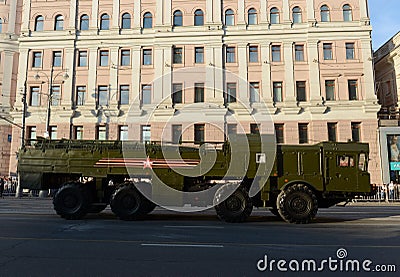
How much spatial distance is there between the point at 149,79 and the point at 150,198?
826 inches

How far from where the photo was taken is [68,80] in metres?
31.6

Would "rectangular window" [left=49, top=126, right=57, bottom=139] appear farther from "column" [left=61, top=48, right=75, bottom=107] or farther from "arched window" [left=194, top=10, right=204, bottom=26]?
"arched window" [left=194, top=10, right=204, bottom=26]

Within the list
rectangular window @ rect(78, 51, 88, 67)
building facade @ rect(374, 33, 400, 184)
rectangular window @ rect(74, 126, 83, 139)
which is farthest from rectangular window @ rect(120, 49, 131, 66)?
building facade @ rect(374, 33, 400, 184)

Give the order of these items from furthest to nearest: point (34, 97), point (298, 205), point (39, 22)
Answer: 1. point (39, 22)
2. point (34, 97)
3. point (298, 205)

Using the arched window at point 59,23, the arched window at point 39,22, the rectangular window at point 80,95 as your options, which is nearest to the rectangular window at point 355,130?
the rectangular window at point 80,95

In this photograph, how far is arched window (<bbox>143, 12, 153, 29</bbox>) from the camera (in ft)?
105

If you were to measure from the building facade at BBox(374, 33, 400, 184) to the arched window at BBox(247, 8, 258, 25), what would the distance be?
13683 millimetres

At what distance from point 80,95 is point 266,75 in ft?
60.9

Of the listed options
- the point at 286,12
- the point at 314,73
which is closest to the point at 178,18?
the point at 286,12

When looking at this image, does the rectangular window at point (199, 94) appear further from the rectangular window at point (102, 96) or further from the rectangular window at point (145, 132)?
the rectangular window at point (102, 96)

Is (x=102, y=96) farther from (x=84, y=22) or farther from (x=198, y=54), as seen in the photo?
(x=198, y=54)

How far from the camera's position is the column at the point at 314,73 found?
97.3 feet

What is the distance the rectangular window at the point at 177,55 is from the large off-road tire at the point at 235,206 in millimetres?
22070

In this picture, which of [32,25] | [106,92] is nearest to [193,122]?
[106,92]
